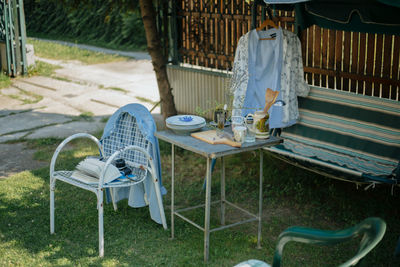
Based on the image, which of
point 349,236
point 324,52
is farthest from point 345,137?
point 349,236

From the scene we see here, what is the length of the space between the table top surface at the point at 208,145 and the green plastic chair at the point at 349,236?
956 millimetres

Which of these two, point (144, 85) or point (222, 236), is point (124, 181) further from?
point (144, 85)

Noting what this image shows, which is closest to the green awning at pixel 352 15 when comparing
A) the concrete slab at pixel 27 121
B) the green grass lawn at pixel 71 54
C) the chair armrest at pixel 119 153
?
the chair armrest at pixel 119 153

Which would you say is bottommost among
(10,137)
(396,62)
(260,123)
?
(10,137)

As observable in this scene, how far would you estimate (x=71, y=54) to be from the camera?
13797 millimetres

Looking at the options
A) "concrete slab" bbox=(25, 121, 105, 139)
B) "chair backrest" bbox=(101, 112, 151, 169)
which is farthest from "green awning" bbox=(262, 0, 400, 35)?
"concrete slab" bbox=(25, 121, 105, 139)

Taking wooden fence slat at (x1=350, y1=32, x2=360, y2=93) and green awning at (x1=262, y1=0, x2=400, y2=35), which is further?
wooden fence slat at (x1=350, y1=32, x2=360, y2=93)

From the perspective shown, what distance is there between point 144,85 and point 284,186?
17.8 feet

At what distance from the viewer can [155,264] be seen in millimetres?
3721

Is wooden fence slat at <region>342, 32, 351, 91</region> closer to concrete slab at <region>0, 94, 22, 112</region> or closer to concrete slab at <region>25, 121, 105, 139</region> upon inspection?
concrete slab at <region>25, 121, 105, 139</region>

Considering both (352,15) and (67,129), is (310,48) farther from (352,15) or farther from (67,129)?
(67,129)

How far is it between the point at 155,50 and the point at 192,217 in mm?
2284

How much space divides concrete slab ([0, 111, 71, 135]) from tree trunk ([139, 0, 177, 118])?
7.16 ft

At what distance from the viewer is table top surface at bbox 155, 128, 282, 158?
138 inches
